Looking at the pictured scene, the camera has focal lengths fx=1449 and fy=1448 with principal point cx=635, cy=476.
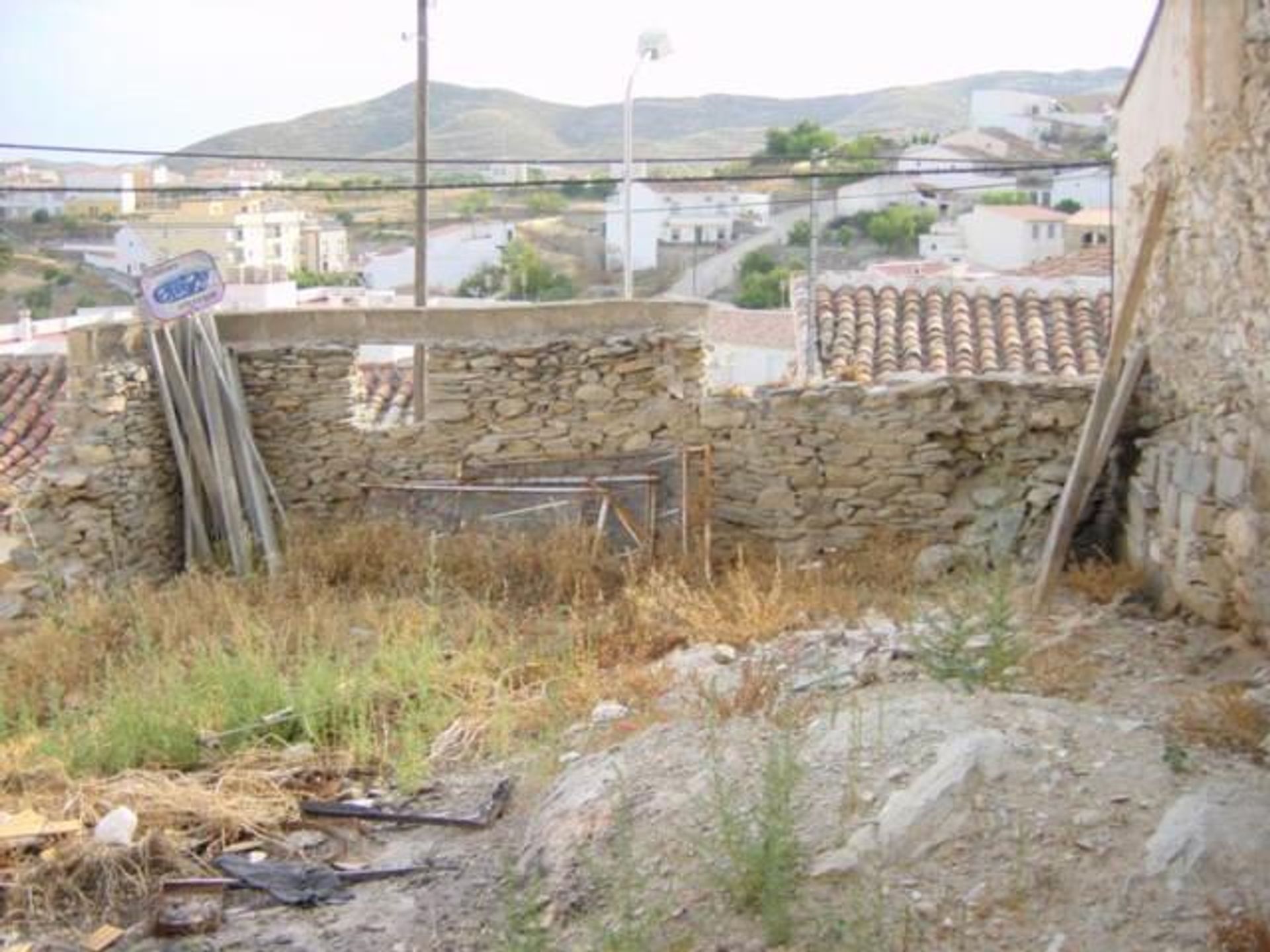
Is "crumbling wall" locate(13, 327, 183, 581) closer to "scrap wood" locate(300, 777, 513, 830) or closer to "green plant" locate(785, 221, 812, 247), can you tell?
"scrap wood" locate(300, 777, 513, 830)

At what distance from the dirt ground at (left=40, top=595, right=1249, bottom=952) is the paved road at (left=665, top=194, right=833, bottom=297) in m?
36.5

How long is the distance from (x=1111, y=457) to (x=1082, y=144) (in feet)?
170

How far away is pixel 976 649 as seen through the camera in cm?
629

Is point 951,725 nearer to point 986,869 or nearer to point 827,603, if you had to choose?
point 986,869

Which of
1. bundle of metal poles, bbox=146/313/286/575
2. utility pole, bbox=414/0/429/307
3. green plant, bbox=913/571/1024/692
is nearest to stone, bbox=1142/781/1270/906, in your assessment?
green plant, bbox=913/571/1024/692

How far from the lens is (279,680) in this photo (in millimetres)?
7016

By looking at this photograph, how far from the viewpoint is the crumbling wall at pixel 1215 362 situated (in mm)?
6469

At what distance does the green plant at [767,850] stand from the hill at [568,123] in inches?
2230

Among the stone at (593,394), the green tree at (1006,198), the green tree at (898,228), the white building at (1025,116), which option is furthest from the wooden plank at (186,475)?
the white building at (1025,116)

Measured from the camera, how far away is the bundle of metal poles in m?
10.2

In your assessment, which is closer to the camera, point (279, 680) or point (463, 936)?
point (463, 936)

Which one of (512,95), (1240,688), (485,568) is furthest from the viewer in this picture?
(512,95)

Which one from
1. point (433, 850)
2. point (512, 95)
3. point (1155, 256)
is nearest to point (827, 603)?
point (1155, 256)

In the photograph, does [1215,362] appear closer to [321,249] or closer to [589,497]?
[589,497]
